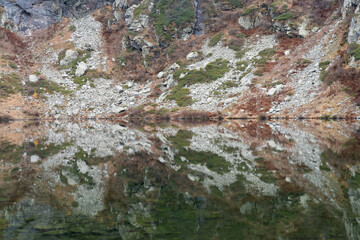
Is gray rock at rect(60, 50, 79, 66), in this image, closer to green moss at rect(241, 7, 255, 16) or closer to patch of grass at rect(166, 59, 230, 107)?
patch of grass at rect(166, 59, 230, 107)

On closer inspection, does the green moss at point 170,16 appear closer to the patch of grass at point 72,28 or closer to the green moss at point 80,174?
the patch of grass at point 72,28

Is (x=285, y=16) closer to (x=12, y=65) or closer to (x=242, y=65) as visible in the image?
(x=242, y=65)

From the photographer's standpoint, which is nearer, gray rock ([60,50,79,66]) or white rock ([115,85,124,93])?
white rock ([115,85,124,93])

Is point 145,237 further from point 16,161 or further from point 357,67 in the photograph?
point 357,67

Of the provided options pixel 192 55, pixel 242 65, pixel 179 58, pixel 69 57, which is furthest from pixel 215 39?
pixel 69 57

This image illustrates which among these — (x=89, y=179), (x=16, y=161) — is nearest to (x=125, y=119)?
(x=16, y=161)

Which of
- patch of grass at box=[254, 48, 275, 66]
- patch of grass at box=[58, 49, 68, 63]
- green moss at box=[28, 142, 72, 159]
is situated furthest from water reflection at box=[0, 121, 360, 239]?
patch of grass at box=[58, 49, 68, 63]

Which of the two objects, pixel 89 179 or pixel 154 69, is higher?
pixel 154 69
